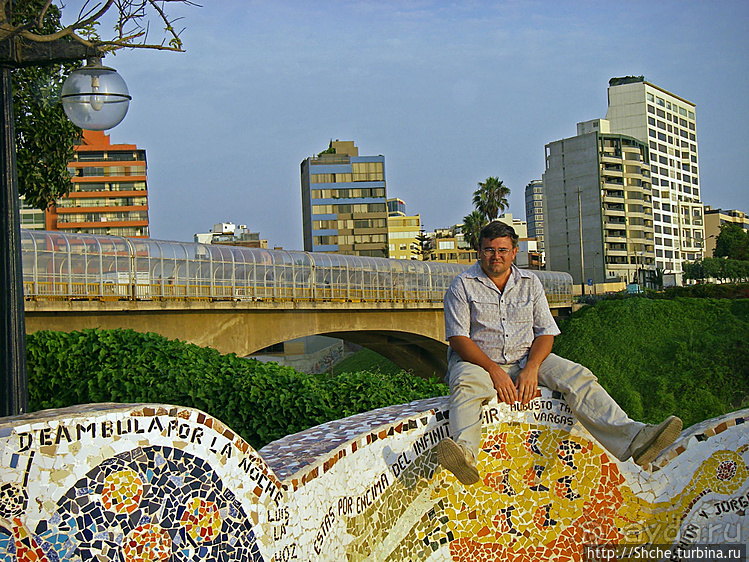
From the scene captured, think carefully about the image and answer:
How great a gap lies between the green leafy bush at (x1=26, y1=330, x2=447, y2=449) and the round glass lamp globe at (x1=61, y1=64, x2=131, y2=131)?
116 inches

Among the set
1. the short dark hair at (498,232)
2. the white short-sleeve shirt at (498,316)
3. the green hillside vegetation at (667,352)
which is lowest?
the green hillside vegetation at (667,352)

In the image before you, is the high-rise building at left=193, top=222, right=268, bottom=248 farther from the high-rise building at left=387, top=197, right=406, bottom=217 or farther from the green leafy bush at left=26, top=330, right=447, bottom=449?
the green leafy bush at left=26, top=330, right=447, bottom=449

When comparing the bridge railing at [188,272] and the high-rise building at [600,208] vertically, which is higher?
the high-rise building at [600,208]

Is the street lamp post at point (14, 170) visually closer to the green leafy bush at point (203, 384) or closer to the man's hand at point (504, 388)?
the green leafy bush at point (203, 384)

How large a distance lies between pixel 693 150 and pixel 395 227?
3868 cm

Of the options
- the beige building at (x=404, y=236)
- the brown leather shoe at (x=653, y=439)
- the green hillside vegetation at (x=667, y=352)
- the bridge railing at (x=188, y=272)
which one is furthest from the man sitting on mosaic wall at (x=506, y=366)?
the beige building at (x=404, y=236)

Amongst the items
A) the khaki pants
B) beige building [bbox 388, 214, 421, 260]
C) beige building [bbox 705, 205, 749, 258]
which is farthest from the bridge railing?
beige building [bbox 705, 205, 749, 258]

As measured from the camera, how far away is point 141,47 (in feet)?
18.4

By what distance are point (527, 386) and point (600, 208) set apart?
75050 mm

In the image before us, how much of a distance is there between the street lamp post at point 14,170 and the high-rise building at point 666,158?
8315 cm

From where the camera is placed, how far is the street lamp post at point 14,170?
474 cm

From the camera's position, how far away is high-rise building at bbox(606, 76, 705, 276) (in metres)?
84.8

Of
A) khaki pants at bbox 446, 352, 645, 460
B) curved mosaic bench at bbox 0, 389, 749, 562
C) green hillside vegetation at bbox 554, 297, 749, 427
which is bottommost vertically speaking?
green hillside vegetation at bbox 554, 297, 749, 427

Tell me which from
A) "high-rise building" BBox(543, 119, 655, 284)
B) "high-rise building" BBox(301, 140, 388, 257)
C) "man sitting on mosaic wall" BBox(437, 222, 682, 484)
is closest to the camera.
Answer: "man sitting on mosaic wall" BBox(437, 222, 682, 484)
